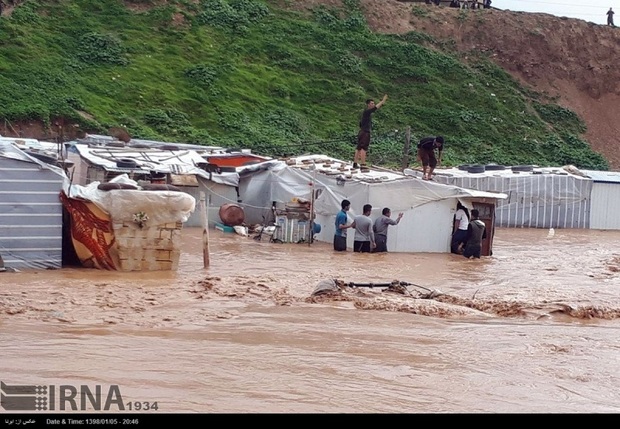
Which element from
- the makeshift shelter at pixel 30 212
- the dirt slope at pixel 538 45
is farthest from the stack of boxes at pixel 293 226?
the dirt slope at pixel 538 45

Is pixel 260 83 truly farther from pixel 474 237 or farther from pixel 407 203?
pixel 474 237

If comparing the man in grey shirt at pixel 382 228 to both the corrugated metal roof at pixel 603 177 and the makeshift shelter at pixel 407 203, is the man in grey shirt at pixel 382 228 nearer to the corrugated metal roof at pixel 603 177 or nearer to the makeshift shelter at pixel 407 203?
the makeshift shelter at pixel 407 203

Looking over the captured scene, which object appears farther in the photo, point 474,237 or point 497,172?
point 497,172

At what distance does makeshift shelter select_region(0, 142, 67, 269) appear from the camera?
13.8 metres

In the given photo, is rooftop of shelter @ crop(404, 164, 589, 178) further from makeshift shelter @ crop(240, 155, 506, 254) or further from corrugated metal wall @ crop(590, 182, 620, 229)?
makeshift shelter @ crop(240, 155, 506, 254)

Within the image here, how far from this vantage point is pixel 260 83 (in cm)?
4256

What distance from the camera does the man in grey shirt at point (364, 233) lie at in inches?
729

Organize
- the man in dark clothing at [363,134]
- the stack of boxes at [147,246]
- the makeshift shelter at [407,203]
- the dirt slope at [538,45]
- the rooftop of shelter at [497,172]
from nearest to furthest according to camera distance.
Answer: the stack of boxes at [147,246], the makeshift shelter at [407,203], the man in dark clothing at [363,134], the rooftop of shelter at [497,172], the dirt slope at [538,45]

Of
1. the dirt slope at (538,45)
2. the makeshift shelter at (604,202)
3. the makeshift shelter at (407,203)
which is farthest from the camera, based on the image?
the dirt slope at (538,45)

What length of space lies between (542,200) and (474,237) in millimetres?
10087

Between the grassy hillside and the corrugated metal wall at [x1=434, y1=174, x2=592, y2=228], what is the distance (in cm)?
840

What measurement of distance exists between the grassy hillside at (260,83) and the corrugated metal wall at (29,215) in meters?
18.9

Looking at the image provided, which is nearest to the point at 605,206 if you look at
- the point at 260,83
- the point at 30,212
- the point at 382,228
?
the point at 382,228

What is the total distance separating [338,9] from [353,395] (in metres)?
46.7
